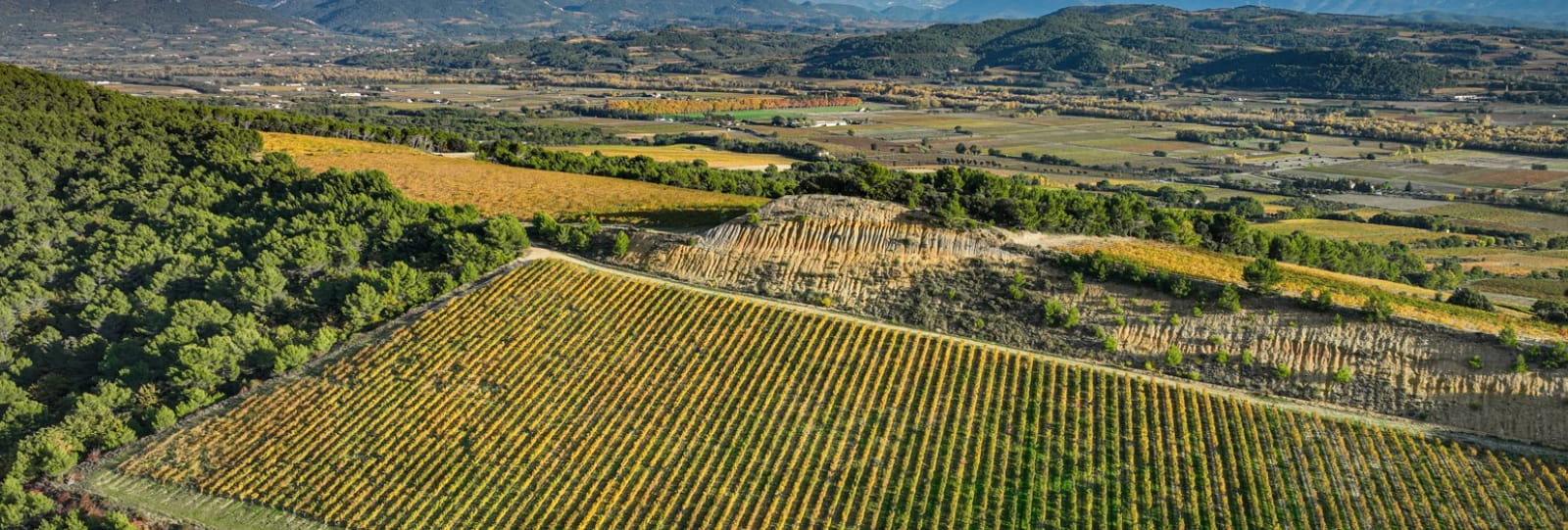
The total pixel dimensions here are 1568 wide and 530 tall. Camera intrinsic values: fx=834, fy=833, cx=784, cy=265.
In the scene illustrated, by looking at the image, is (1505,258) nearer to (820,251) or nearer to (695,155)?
(820,251)

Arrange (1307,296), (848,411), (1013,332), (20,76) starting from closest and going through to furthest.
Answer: (848,411) < (1307,296) < (1013,332) < (20,76)

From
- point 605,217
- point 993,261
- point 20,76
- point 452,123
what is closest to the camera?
point 993,261

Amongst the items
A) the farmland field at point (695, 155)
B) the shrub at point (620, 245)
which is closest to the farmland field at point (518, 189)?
the shrub at point (620, 245)

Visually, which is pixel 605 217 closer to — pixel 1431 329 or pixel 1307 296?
pixel 1307 296

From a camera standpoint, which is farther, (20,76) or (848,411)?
(20,76)

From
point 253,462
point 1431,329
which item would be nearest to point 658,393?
point 253,462

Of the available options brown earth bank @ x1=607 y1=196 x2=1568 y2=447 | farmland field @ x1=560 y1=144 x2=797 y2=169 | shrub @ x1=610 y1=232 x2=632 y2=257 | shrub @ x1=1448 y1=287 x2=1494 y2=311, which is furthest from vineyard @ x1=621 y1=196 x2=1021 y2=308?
farmland field @ x1=560 y1=144 x2=797 y2=169

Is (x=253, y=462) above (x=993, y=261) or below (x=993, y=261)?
below
